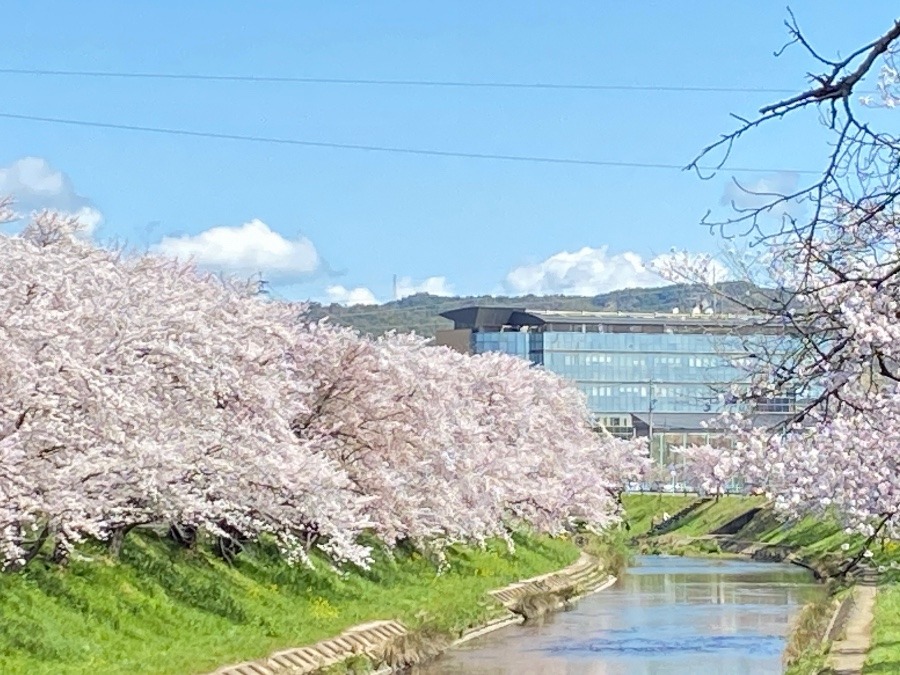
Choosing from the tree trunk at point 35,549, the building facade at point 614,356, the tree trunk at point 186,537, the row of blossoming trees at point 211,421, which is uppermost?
the building facade at point 614,356

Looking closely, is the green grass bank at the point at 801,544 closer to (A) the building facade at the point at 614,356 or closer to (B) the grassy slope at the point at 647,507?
(B) the grassy slope at the point at 647,507

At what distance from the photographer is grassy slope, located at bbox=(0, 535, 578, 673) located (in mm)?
18250

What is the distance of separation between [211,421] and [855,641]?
11.4 metres

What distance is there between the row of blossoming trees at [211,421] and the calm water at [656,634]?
332cm

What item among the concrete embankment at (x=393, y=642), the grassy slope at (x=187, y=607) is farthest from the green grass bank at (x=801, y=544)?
the grassy slope at (x=187, y=607)

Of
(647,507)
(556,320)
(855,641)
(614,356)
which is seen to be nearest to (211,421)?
(855,641)

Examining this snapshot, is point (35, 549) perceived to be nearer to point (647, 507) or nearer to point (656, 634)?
point (656, 634)

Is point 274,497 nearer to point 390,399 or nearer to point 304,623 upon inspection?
point 304,623

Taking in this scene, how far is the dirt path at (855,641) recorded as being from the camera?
20312mm

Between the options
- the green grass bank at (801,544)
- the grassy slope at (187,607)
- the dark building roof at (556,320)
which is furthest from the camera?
the dark building roof at (556,320)

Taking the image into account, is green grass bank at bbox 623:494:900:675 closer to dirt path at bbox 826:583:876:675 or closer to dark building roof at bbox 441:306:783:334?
dirt path at bbox 826:583:876:675

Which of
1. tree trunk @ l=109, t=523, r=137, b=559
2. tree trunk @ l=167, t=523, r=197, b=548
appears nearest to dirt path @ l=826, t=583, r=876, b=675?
tree trunk @ l=109, t=523, r=137, b=559

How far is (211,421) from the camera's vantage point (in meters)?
19.9

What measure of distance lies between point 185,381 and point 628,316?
358 ft
